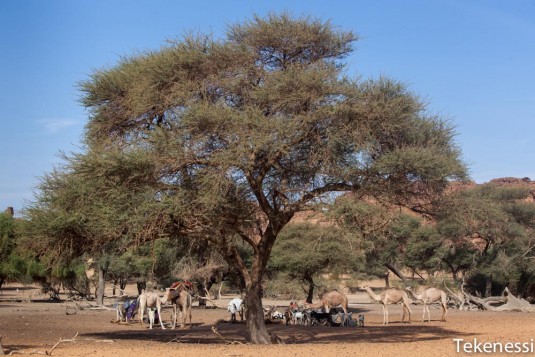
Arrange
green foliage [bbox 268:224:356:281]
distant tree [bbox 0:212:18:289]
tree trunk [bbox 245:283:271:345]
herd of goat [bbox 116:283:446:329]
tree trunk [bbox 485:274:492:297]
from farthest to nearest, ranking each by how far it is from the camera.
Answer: tree trunk [bbox 485:274:492:297]
green foliage [bbox 268:224:356:281]
distant tree [bbox 0:212:18:289]
herd of goat [bbox 116:283:446:329]
tree trunk [bbox 245:283:271:345]

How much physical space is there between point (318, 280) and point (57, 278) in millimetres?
19758

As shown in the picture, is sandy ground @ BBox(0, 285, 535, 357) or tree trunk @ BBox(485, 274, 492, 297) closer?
sandy ground @ BBox(0, 285, 535, 357)

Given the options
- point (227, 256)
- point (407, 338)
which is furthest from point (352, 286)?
point (227, 256)

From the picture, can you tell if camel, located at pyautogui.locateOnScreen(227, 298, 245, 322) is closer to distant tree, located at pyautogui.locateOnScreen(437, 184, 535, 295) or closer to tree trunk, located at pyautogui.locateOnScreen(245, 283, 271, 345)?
tree trunk, located at pyautogui.locateOnScreen(245, 283, 271, 345)

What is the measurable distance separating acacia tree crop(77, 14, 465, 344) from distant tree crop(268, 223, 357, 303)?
66.0 feet

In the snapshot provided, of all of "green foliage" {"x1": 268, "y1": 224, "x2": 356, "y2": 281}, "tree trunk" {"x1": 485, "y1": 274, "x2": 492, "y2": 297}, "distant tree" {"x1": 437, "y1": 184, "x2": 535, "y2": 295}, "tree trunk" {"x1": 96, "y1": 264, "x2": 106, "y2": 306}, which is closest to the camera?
"tree trunk" {"x1": 96, "y1": 264, "x2": 106, "y2": 306}

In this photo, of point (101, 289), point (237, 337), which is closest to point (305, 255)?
point (101, 289)

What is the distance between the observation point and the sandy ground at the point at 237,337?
52.0ft

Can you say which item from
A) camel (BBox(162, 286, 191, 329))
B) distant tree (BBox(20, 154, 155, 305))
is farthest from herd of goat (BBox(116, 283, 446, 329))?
distant tree (BBox(20, 154, 155, 305))

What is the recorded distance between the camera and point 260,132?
50.5 ft

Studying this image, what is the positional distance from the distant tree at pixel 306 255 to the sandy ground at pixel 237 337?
7117 millimetres

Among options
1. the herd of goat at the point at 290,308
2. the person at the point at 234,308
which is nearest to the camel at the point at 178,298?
the herd of goat at the point at 290,308

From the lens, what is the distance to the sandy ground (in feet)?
52.0

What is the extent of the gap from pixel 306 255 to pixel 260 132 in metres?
24.3
